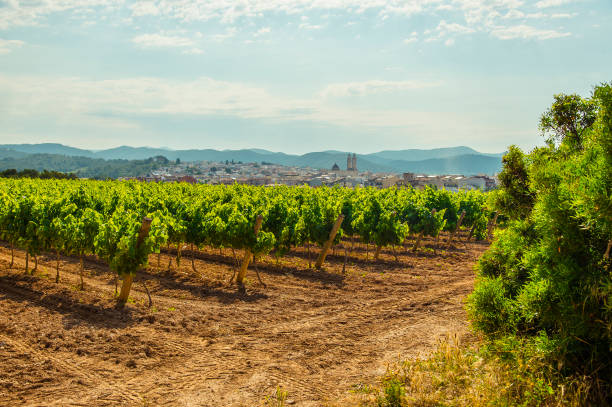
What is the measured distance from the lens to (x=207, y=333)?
10164 mm

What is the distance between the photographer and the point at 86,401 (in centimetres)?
691

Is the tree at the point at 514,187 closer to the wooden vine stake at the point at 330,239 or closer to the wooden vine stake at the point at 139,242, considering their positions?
the wooden vine stake at the point at 330,239

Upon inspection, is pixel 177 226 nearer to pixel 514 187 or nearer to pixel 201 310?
pixel 201 310

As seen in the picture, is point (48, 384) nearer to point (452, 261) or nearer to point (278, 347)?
point (278, 347)

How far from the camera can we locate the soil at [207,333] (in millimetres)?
7453

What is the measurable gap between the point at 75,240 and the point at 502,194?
12704 mm

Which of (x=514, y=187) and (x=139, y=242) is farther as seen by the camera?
(x=139, y=242)

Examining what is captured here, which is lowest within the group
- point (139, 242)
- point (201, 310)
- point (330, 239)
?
point (201, 310)

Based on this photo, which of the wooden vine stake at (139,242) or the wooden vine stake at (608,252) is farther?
Result: the wooden vine stake at (139,242)

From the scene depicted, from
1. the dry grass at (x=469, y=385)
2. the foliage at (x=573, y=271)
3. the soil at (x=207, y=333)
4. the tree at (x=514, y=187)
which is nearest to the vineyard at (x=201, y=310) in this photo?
the soil at (x=207, y=333)

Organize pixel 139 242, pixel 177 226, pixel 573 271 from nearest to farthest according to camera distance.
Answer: pixel 573 271
pixel 139 242
pixel 177 226

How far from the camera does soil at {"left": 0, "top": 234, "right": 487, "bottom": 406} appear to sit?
745cm

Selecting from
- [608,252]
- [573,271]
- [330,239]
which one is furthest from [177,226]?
[608,252]

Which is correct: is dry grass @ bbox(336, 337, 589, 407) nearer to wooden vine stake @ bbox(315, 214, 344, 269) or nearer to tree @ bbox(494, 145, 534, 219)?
tree @ bbox(494, 145, 534, 219)
